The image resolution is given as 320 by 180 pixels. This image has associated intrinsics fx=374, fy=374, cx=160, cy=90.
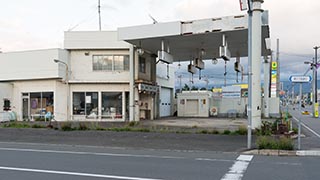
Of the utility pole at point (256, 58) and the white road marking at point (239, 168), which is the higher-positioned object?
the utility pole at point (256, 58)

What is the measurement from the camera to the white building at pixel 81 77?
30938 millimetres

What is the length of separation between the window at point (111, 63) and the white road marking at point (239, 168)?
19926 mm

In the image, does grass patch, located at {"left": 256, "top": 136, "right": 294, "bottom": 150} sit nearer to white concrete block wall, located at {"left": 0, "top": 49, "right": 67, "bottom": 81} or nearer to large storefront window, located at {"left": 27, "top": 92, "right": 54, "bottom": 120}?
white concrete block wall, located at {"left": 0, "top": 49, "right": 67, "bottom": 81}

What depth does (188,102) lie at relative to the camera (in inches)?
1682

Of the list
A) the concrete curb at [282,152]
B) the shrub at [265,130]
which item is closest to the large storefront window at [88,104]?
the shrub at [265,130]

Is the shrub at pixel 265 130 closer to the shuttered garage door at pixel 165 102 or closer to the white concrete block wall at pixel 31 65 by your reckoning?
the white concrete block wall at pixel 31 65

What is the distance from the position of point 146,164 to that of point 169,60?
1620 cm

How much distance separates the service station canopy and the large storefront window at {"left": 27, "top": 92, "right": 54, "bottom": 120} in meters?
9.17

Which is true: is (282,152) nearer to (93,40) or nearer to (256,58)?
(256,58)

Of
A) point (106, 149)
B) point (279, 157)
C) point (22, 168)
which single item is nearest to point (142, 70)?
point (106, 149)

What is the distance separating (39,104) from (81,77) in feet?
14.9

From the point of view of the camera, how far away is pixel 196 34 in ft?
78.4

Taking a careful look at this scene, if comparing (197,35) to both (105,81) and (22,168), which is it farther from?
(22,168)

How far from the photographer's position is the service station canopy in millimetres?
22594
